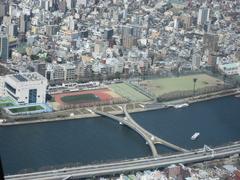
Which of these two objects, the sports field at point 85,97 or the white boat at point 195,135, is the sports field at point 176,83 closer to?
the sports field at point 85,97

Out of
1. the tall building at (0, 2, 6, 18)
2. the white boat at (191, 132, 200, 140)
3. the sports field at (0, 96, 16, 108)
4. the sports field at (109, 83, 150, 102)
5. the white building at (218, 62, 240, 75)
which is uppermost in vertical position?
the tall building at (0, 2, 6, 18)

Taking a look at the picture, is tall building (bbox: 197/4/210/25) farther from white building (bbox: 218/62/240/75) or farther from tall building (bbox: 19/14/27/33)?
tall building (bbox: 19/14/27/33)

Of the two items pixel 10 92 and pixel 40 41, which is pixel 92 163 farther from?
pixel 40 41

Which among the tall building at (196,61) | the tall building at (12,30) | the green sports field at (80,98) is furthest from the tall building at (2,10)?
the green sports field at (80,98)

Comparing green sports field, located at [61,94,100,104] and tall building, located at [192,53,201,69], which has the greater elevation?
tall building, located at [192,53,201,69]

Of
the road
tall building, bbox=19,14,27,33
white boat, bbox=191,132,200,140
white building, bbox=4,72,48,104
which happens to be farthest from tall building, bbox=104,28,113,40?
the road

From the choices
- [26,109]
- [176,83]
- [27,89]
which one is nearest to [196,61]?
[176,83]

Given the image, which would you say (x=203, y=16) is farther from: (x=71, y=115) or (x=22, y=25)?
(x=71, y=115)
